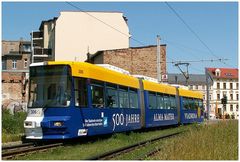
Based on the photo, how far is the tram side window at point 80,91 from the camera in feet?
53.1

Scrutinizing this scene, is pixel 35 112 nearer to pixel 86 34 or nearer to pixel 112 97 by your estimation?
pixel 112 97

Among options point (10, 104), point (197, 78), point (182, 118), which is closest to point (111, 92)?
point (182, 118)

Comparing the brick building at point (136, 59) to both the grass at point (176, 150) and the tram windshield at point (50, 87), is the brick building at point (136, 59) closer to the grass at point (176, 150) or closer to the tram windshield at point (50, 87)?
the grass at point (176, 150)

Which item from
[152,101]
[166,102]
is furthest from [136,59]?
[152,101]

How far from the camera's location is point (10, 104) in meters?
41.5

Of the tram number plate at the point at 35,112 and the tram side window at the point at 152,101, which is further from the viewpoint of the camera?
the tram side window at the point at 152,101

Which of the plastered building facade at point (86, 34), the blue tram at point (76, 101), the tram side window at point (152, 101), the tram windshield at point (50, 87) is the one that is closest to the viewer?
the blue tram at point (76, 101)

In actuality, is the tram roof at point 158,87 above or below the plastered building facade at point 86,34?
below

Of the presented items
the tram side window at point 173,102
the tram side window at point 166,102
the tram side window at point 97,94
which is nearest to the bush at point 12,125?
the tram side window at point 97,94

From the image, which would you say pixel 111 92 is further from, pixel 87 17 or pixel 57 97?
pixel 87 17

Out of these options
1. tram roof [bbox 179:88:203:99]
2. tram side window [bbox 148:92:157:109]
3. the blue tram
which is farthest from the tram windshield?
tram roof [bbox 179:88:203:99]

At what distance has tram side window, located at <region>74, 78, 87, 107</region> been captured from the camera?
53.1ft

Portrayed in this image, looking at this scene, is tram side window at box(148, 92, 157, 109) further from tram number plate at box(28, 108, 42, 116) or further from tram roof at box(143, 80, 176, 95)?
tram number plate at box(28, 108, 42, 116)

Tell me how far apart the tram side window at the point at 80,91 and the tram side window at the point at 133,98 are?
16.8 feet
